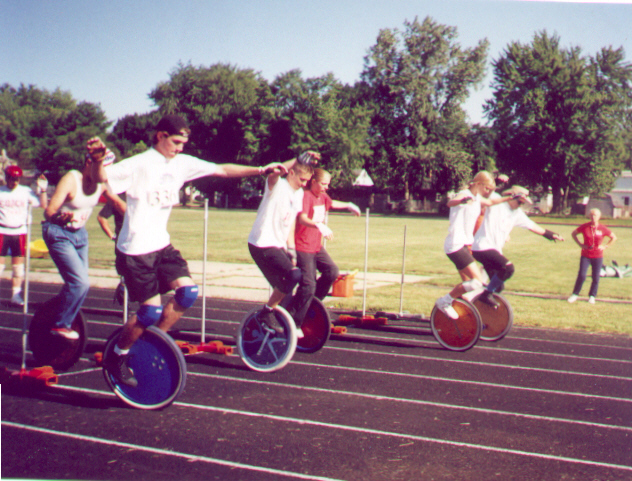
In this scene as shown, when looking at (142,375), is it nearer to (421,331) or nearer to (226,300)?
(421,331)

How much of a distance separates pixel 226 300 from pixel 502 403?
6.71 m

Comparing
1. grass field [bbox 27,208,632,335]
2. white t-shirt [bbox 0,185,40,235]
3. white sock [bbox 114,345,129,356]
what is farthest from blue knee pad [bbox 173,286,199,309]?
grass field [bbox 27,208,632,335]

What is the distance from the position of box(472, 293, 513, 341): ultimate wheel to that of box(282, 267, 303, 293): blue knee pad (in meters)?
2.78

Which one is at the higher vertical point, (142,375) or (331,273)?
(331,273)

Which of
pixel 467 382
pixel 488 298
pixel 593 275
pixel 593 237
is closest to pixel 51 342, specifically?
pixel 467 382

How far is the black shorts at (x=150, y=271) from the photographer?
4.45 m

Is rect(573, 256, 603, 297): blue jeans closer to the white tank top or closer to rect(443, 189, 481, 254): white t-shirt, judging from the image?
rect(443, 189, 481, 254): white t-shirt

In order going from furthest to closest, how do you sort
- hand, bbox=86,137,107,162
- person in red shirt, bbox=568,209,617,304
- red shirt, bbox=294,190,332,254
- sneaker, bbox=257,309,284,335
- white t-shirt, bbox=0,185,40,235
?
person in red shirt, bbox=568,209,617,304 → white t-shirt, bbox=0,185,40,235 → red shirt, bbox=294,190,332,254 → sneaker, bbox=257,309,284,335 → hand, bbox=86,137,107,162

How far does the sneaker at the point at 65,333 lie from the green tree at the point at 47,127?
1.17 metres

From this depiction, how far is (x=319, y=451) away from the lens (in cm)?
404

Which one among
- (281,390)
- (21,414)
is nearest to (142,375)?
(21,414)

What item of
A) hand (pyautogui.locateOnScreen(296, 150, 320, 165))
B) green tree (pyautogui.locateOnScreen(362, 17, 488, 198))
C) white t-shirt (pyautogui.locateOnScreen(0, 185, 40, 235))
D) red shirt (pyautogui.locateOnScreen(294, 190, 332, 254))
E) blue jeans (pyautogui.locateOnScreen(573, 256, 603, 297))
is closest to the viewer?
hand (pyautogui.locateOnScreen(296, 150, 320, 165))

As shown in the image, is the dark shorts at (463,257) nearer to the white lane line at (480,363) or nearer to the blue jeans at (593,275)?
the white lane line at (480,363)

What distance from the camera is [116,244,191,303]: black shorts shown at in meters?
4.45
